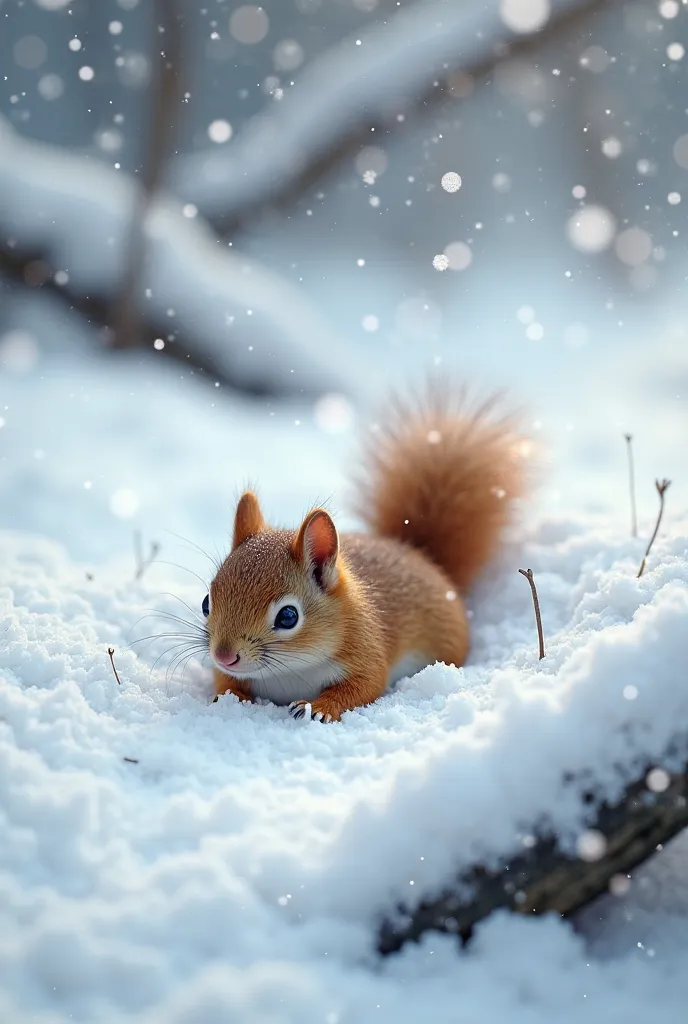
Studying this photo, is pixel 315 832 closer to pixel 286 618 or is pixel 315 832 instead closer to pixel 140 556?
pixel 286 618

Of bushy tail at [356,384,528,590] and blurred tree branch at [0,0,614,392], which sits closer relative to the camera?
bushy tail at [356,384,528,590]

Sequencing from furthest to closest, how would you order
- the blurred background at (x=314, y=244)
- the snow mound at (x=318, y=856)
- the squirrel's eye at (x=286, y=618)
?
the blurred background at (x=314, y=244) → the squirrel's eye at (x=286, y=618) → the snow mound at (x=318, y=856)

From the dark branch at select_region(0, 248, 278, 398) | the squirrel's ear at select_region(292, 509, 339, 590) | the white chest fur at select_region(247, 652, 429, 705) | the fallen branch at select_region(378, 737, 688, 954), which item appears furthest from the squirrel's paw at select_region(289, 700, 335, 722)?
the dark branch at select_region(0, 248, 278, 398)

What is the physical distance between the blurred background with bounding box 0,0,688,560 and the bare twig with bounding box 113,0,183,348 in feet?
0.06

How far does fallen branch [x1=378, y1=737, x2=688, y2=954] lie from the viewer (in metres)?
1.10

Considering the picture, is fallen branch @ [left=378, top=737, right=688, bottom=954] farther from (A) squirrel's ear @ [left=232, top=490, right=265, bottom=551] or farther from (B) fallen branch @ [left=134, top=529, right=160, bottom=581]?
(B) fallen branch @ [left=134, top=529, right=160, bottom=581]

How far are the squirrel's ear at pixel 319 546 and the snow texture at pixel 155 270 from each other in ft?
11.9

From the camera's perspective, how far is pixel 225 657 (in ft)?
5.38

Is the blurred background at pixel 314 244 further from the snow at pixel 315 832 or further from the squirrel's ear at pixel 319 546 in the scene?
the snow at pixel 315 832

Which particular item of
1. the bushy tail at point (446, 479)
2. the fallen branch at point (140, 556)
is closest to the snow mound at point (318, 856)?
the fallen branch at point (140, 556)

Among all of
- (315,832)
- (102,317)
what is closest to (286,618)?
(315,832)

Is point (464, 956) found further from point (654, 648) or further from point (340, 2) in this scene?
point (340, 2)

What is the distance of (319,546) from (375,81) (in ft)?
A: 14.4

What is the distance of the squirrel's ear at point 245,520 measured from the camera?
Answer: 6.70 feet
